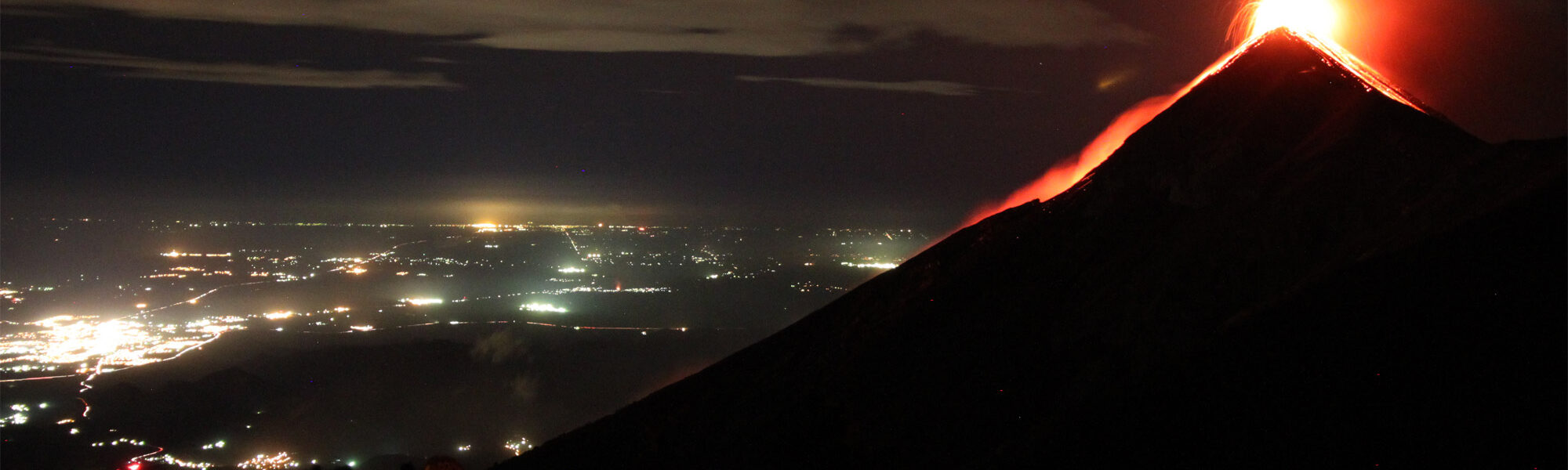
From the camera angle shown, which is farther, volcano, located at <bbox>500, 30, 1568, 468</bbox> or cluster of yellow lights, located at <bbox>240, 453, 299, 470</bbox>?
cluster of yellow lights, located at <bbox>240, 453, 299, 470</bbox>

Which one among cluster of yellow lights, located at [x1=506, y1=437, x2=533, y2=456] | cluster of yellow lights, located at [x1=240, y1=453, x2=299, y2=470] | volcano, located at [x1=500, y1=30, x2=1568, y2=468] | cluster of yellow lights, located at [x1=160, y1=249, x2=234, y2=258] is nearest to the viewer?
volcano, located at [x1=500, y1=30, x2=1568, y2=468]

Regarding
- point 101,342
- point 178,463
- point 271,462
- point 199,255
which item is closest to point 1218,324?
point 178,463

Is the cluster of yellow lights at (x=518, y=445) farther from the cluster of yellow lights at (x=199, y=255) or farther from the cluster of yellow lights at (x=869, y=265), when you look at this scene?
the cluster of yellow lights at (x=199, y=255)

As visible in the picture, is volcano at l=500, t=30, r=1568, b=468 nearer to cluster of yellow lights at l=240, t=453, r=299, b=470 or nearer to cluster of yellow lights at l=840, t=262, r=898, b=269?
cluster of yellow lights at l=240, t=453, r=299, b=470

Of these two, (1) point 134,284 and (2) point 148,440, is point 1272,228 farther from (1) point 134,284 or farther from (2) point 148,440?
(1) point 134,284

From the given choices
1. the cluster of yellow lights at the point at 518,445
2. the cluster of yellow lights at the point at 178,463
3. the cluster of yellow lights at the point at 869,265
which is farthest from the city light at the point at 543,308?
the cluster of yellow lights at the point at 178,463

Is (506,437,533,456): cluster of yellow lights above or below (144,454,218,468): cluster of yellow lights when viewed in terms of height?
below

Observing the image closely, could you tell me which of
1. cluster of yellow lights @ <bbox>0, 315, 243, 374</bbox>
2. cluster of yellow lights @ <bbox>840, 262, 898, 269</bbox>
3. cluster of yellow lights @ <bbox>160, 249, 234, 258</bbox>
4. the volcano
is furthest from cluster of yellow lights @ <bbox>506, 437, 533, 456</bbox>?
cluster of yellow lights @ <bbox>160, 249, 234, 258</bbox>

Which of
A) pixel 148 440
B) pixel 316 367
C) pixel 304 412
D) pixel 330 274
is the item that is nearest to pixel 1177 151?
pixel 148 440

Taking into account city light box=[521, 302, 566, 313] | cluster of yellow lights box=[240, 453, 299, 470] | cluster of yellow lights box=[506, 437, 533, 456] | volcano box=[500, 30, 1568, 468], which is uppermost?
city light box=[521, 302, 566, 313]
